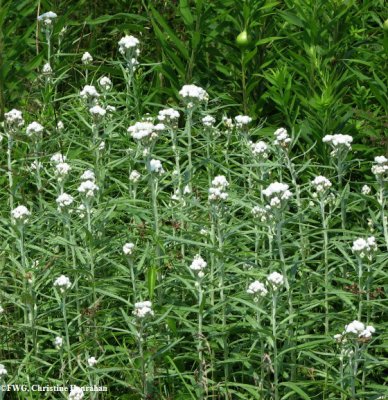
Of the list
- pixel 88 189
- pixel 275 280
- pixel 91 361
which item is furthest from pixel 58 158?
pixel 275 280

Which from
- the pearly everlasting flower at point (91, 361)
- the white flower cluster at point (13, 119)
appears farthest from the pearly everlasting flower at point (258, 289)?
the white flower cluster at point (13, 119)

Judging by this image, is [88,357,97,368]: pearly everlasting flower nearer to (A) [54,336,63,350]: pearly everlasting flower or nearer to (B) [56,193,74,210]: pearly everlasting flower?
(A) [54,336,63,350]: pearly everlasting flower

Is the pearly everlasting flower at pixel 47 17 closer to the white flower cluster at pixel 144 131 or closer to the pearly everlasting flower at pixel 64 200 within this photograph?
the white flower cluster at pixel 144 131

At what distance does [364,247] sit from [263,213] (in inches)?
18.4

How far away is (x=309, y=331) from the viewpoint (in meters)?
4.79

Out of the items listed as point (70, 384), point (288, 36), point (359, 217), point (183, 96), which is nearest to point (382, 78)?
point (288, 36)

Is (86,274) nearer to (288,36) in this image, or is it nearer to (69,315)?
(69,315)

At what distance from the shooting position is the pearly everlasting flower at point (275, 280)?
3994mm

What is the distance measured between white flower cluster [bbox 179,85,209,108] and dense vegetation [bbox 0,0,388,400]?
0.04 ft

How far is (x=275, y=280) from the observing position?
13.1ft

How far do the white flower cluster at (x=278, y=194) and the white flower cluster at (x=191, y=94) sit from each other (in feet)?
3.18

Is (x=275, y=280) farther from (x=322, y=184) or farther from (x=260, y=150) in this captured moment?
(x=260, y=150)

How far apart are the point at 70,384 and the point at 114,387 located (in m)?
0.29

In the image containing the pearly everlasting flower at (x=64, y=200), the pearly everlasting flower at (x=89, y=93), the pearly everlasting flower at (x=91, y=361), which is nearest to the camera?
the pearly everlasting flower at (x=91, y=361)
